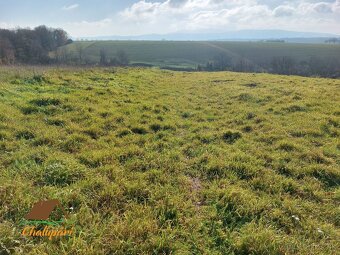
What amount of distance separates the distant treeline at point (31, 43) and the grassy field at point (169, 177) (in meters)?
35.2

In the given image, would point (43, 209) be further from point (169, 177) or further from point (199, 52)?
point (199, 52)

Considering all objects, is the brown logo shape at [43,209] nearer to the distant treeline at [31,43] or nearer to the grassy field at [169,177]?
the grassy field at [169,177]

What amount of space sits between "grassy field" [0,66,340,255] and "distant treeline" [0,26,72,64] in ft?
116

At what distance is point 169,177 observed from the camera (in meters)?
5.92

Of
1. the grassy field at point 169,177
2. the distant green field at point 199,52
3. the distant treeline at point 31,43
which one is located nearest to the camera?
the grassy field at point 169,177

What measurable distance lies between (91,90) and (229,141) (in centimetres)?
921

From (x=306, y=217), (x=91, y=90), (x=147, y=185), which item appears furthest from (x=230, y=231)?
(x=91, y=90)

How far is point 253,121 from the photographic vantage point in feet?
35.8

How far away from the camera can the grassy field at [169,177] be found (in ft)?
12.8

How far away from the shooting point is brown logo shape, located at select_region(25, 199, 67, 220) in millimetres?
3973

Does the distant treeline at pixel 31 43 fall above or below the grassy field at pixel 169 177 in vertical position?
above

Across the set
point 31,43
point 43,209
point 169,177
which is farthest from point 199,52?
point 43,209

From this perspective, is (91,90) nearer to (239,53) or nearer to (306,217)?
(306,217)

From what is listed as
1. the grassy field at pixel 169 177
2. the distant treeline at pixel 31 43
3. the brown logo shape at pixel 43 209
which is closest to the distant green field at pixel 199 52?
the distant treeline at pixel 31 43
